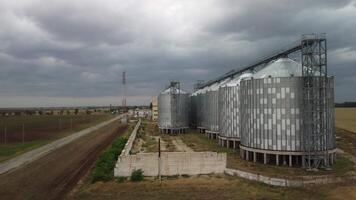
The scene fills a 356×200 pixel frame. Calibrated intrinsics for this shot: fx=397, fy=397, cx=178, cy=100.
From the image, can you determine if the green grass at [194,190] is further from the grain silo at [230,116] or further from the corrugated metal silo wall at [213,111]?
the corrugated metal silo wall at [213,111]

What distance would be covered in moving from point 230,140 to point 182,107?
3381cm

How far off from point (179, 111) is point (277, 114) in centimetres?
4873

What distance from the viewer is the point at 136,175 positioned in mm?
39125

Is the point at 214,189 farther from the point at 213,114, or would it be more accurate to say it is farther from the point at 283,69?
the point at 213,114

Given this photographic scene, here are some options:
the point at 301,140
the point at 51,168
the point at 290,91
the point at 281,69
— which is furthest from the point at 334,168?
the point at 51,168

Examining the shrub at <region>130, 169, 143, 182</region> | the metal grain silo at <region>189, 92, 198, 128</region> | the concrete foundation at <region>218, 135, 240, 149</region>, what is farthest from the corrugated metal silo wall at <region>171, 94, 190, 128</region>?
the shrub at <region>130, 169, 143, 182</region>

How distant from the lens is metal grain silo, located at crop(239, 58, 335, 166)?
43.7m

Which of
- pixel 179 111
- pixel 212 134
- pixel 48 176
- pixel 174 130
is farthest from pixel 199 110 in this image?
pixel 48 176

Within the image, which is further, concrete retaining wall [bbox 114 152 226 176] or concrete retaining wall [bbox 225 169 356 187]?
concrete retaining wall [bbox 114 152 226 176]

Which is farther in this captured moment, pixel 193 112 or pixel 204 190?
pixel 193 112

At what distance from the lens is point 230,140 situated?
60719 mm

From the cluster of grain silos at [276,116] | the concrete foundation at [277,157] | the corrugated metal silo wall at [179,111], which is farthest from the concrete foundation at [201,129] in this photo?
the concrete foundation at [277,157]

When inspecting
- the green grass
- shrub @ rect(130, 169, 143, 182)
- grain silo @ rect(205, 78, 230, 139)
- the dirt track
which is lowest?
the dirt track

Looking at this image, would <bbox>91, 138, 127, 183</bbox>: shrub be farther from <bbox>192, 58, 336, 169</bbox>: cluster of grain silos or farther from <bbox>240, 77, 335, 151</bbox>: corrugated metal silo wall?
<bbox>240, 77, 335, 151</bbox>: corrugated metal silo wall
